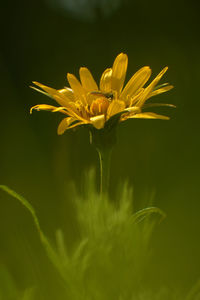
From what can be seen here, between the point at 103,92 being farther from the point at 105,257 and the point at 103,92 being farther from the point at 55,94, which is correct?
the point at 105,257

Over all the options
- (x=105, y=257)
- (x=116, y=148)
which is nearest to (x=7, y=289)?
(x=105, y=257)

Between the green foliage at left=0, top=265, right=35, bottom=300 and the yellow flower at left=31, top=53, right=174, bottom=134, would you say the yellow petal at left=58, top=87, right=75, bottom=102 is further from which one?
the green foliage at left=0, top=265, right=35, bottom=300

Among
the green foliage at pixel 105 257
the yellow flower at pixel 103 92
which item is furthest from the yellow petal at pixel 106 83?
the green foliage at pixel 105 257

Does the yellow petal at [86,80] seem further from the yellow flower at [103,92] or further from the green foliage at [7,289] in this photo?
the green foliage at [7,289]

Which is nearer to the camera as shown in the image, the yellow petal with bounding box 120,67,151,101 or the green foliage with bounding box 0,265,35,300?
the green foliage with bounding box 0,265,35,300

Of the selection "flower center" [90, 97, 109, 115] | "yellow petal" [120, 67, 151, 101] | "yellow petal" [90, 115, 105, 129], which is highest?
"yellow petal" [120, 67, 151, 101]

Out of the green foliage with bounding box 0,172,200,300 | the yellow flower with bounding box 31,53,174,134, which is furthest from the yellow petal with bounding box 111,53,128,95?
the green foliage with bounding box 0,172,200,300
